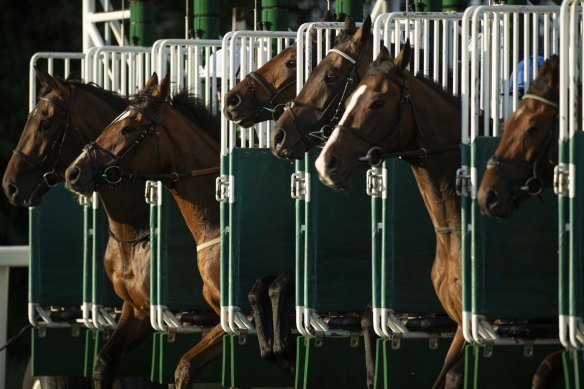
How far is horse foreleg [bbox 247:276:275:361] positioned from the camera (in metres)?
9.65

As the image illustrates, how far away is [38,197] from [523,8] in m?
3.84

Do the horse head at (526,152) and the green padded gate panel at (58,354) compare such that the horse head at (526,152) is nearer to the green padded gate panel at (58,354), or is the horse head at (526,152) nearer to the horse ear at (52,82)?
the horse ear at (52,82)

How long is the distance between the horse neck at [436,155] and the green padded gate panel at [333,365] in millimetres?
1202

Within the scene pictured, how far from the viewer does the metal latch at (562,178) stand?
24.4ft

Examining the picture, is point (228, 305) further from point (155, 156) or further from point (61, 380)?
point (61, 380)

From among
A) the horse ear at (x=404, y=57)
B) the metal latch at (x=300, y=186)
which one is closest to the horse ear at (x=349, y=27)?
the metal latch at (x=300, y=186)

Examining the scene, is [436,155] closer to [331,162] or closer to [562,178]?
[331,162]

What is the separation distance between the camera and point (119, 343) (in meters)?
10.9

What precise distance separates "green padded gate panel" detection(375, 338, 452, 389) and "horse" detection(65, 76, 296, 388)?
1543 millimetres

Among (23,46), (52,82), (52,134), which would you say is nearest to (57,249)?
(52,134)

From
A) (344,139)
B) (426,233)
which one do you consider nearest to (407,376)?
(426,233)

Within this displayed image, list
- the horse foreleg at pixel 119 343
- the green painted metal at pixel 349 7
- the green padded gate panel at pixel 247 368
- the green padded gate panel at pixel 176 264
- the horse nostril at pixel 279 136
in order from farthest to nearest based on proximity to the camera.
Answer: the green painted metal at pixel 349 7, the horse foreleg at pixel 119 343, the green padded gate panel at pixel 176 264, the green padded gate panel at pixel 247 368, the horse nostril at pixel 279 136

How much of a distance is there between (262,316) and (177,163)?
1165 mm

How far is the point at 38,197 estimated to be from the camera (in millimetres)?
10914
